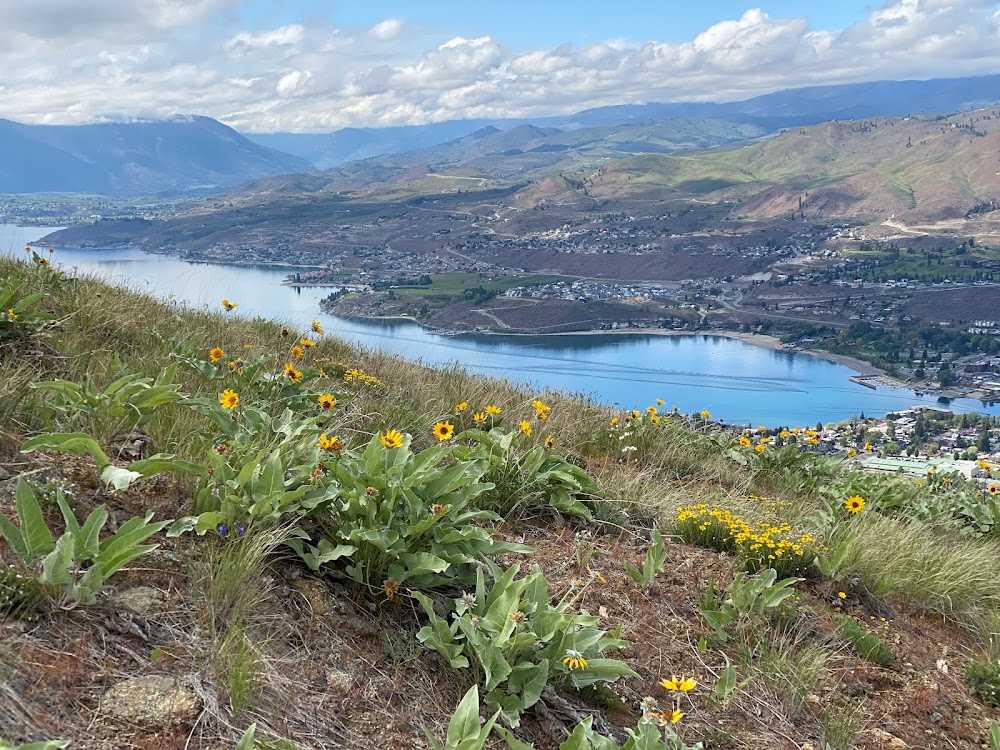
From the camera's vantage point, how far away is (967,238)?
93.1m

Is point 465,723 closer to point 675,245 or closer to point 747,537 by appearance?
point 747,537

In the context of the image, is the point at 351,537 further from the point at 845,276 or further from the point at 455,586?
the point at 845,276

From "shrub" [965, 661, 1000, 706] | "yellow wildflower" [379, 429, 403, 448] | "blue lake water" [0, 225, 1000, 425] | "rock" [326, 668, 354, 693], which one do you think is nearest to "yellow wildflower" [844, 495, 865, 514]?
"shrub" [965, 661, 1000, 706]

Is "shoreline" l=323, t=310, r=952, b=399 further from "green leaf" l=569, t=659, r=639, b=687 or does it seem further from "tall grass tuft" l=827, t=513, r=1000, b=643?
"green leaf" l=569, t=659, r=639, b=687

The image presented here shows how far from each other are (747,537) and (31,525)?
325 centimetres

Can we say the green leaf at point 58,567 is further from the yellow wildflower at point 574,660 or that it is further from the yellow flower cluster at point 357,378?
A: the yellow flower cluster at point 357,378

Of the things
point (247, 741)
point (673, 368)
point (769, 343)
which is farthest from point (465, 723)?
point (769, 343)

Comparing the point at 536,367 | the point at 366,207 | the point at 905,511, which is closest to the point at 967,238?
the point at 536,367

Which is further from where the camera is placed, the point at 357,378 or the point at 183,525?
the point at 357,378

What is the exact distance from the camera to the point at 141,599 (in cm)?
223

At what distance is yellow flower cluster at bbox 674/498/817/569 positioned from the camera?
3.75 metres

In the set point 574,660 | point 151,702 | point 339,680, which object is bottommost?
point 574,660

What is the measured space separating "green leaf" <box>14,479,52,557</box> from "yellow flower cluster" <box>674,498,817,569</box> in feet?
10.3

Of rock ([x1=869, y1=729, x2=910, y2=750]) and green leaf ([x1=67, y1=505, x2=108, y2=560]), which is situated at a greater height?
green leaf ([x1=67, y1=505, x2=108, y2=560])
